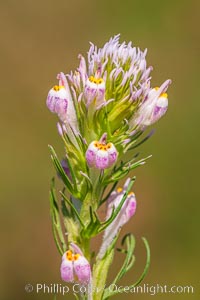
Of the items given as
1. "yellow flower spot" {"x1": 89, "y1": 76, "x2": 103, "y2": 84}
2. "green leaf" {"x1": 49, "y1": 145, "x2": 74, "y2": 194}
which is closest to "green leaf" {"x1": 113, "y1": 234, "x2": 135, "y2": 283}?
"green leaf" {"x1": 49, "y1": 145, "x2": 74, "y2": 194}

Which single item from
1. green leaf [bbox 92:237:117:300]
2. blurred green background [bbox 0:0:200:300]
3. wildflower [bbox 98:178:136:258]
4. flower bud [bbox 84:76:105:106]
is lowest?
green leaf [bbox 92:237:117:300]

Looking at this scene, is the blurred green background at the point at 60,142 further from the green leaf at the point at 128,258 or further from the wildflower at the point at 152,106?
the wildflower at the point at 152,106

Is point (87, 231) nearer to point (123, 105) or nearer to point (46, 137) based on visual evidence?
point (123, 105)

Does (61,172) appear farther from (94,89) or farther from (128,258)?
(128,258)

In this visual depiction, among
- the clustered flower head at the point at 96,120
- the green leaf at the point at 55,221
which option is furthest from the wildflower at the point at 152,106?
the green leaf at the point at 55,221

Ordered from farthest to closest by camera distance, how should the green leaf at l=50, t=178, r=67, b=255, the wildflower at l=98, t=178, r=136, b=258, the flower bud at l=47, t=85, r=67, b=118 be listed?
the wildflower at l=98, t=178, r=136, b=258 < the green leaf at l=50, t=178, r=67, b=255 < the flower bud at l=47, t=85, r=67, b=118

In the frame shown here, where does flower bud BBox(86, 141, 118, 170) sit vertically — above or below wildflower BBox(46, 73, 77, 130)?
below

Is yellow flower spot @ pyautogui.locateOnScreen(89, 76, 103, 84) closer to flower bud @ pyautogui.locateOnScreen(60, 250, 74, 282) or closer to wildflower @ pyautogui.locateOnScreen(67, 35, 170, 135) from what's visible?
wildflower @ pyautogui.locateOnScreen(67, 35, 170, 135)

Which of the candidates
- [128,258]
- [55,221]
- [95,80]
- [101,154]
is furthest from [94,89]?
[128,258]
